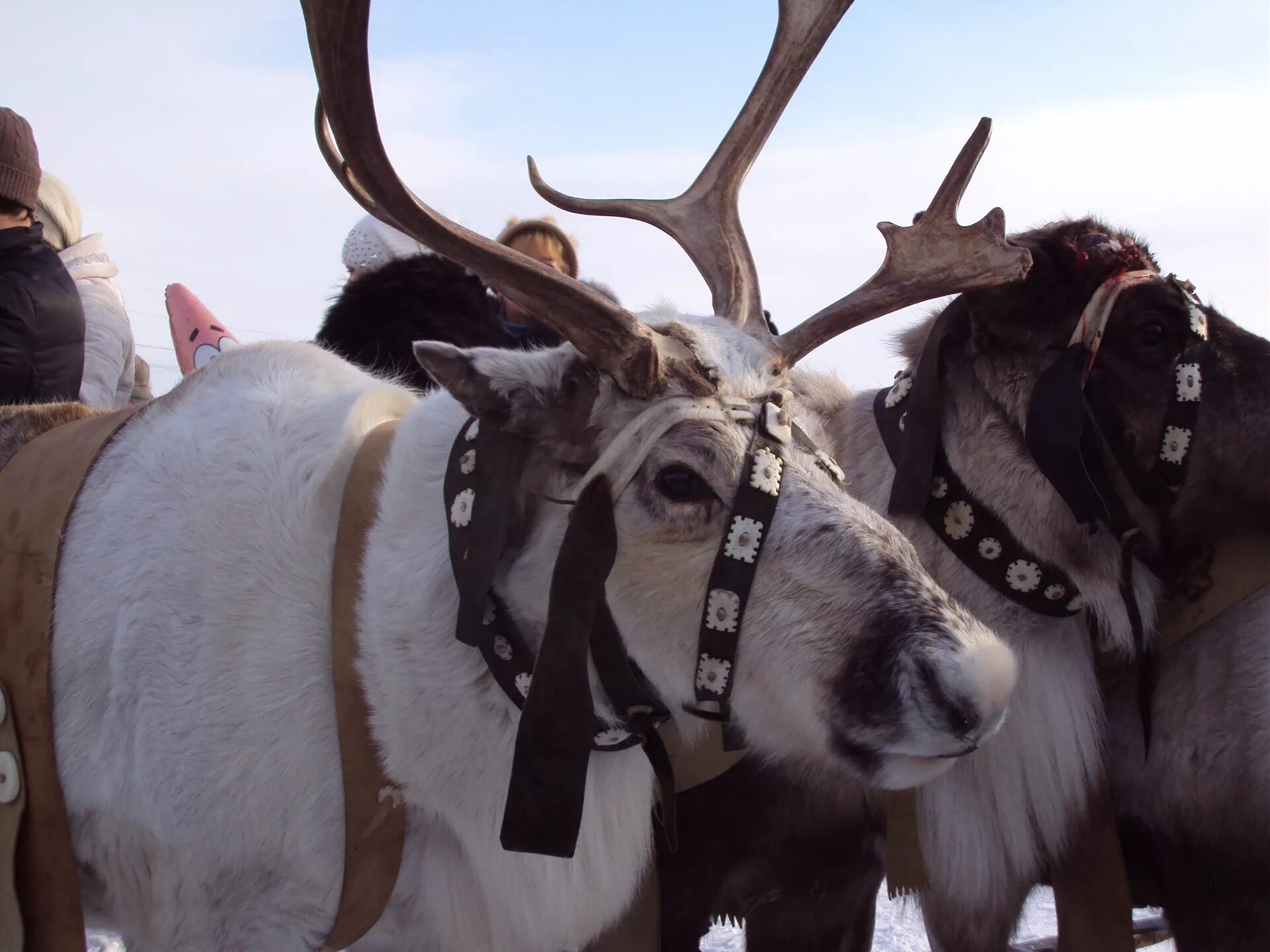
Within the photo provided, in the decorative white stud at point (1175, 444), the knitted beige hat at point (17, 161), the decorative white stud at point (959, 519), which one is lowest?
the decorative white stud at point (959, 519)

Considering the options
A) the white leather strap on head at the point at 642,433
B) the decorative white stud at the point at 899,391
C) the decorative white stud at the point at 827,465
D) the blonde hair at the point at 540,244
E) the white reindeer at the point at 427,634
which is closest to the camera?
the white reindeer at the point at 427,634

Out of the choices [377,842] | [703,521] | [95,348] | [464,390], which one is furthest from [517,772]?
[95,348]

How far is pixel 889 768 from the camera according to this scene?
70.9 inches

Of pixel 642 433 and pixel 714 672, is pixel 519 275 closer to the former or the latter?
pixel 642 433

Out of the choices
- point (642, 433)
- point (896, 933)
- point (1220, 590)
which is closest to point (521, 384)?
point (642, 433)

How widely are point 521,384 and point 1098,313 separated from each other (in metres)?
1.46

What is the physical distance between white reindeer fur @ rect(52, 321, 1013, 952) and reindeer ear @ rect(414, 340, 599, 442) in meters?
0.01

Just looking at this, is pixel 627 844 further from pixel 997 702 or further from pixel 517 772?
pixel 997 702

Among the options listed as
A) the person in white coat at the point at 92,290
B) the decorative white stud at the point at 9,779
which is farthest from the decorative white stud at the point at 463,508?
the person in white coat at the point at 92,290

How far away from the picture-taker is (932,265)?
A: 2.45 m

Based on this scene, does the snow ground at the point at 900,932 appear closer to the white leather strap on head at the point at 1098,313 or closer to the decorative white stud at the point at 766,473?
the white leather strap on head at the point at 1098,313

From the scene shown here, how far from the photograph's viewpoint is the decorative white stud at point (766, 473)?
1.87m

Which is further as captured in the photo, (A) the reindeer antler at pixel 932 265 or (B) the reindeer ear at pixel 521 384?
(A) the reindeer antler at pixel 932 265

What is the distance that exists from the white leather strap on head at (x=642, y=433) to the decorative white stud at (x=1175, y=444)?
1191 millimetres
